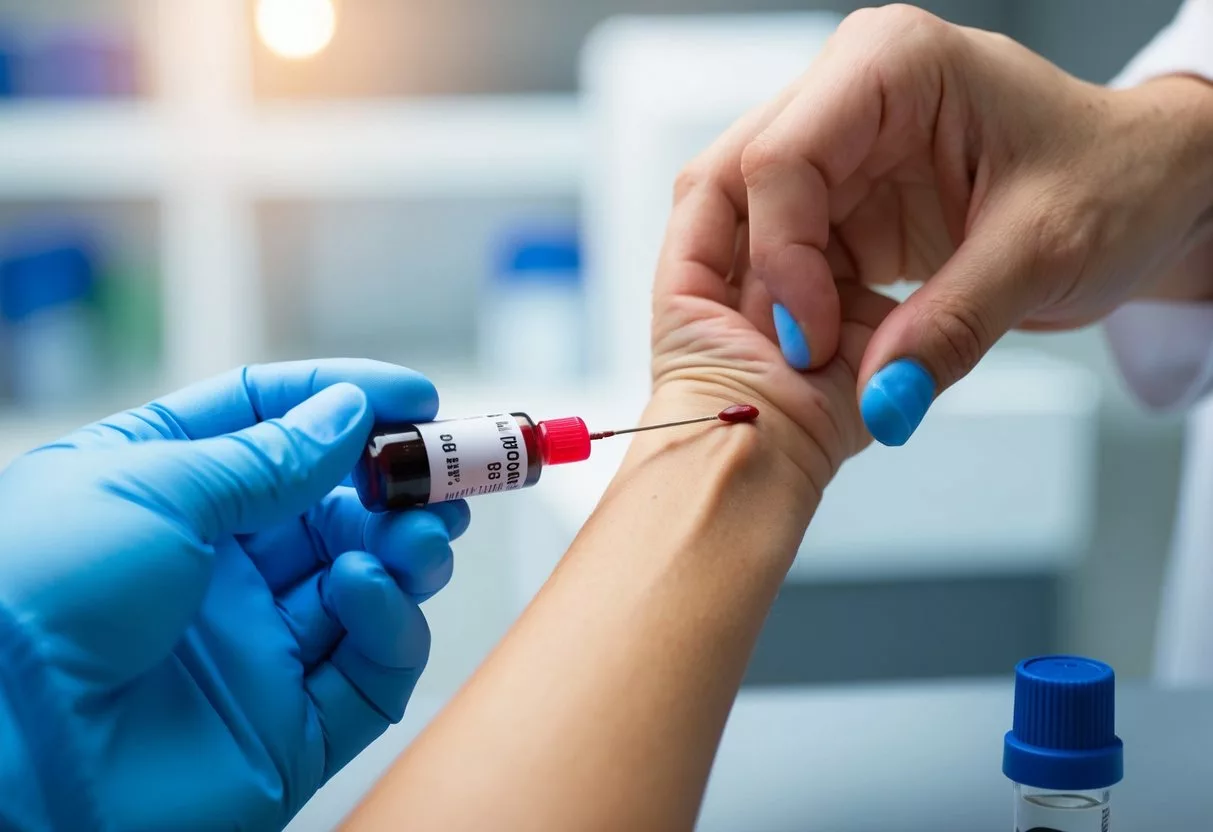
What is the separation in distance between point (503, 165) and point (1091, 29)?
1.19 metres

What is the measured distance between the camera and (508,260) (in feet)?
7.45

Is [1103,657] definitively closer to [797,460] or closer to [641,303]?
[641,303]

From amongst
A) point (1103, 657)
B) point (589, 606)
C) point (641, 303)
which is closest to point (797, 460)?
point (589, 606)

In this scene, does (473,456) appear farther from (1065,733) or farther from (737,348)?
(1065,733)

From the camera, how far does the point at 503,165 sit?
2143 mm

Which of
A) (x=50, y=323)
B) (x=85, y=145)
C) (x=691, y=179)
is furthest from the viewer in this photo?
(x=50, y=323)

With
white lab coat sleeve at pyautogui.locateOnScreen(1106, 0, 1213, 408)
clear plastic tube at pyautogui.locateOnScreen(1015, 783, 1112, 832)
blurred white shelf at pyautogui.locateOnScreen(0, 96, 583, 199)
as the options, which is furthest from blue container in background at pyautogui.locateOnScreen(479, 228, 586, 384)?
clear plastic tube at pyautogui.locateOnScreen(1015, 783, 1112, 832)

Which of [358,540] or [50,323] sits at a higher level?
[358,540]

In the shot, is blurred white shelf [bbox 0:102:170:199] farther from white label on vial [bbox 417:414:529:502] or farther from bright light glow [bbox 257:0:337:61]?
white label on vial [bbox 417:414:529:502]

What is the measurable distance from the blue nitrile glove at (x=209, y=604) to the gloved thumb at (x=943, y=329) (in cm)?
33

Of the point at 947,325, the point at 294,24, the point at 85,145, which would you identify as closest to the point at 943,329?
the point at 947,325

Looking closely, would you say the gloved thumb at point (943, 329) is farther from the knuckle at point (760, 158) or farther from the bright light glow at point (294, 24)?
the bright light glow at point (294, 24)

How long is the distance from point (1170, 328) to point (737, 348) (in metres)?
0.61

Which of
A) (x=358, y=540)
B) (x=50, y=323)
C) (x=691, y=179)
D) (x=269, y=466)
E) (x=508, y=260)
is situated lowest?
(x=50, y=323)
